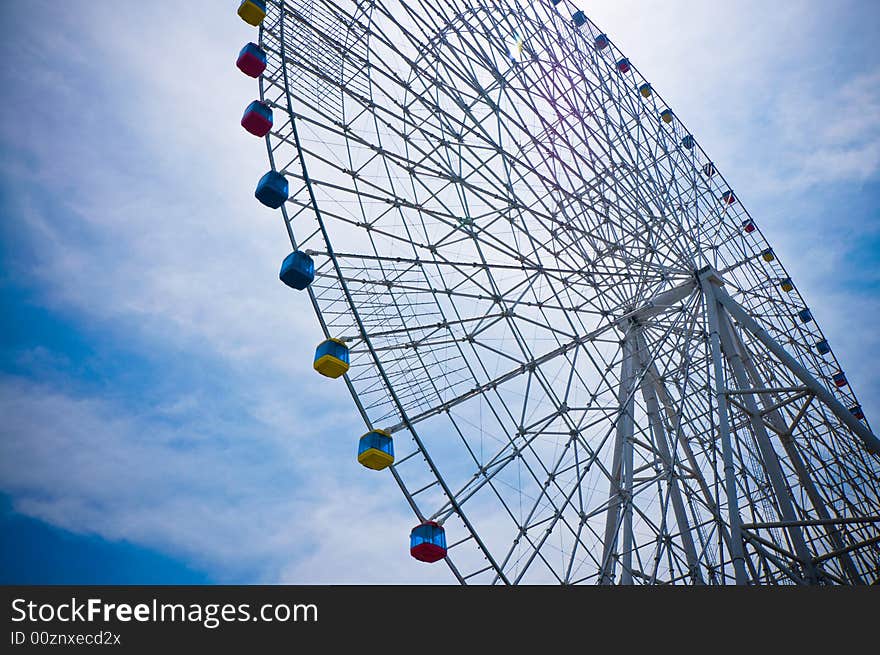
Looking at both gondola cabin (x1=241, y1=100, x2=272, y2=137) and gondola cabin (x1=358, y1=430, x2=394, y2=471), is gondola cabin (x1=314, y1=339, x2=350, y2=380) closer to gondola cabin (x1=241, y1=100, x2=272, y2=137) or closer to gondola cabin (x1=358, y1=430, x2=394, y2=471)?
gondola cabin (x1=358, y1=430, x2=394, y2=471)

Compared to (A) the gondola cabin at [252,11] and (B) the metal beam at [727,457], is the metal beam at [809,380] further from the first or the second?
(A) the gondola cabin at [252,11]

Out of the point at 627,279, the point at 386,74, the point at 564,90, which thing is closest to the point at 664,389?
the point at 627,279

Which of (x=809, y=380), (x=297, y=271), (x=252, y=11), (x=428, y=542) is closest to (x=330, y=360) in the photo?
(x=297, y=271)

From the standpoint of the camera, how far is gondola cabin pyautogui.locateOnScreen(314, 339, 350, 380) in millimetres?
14453

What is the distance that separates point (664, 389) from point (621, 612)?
11.9 metres

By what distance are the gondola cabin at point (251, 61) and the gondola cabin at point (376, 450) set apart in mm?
8058

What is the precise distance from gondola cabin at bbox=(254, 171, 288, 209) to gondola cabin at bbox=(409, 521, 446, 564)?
7435mm

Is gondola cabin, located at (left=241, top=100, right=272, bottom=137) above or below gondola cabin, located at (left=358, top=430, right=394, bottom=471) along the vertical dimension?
above

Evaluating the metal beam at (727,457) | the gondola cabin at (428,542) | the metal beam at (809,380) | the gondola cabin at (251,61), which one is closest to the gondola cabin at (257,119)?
the gondola cabin at (251,61)

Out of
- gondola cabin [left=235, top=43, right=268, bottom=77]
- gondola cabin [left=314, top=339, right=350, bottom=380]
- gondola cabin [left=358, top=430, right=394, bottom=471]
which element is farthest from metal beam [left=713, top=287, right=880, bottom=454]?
gondola cabin [left=235, top=43, right=268, bottom=77]

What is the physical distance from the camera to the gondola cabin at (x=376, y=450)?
14.2 m

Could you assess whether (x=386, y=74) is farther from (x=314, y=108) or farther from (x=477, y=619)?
(x=477, y=619)

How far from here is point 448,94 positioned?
1716 cm

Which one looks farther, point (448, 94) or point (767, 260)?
point (767, 260)
